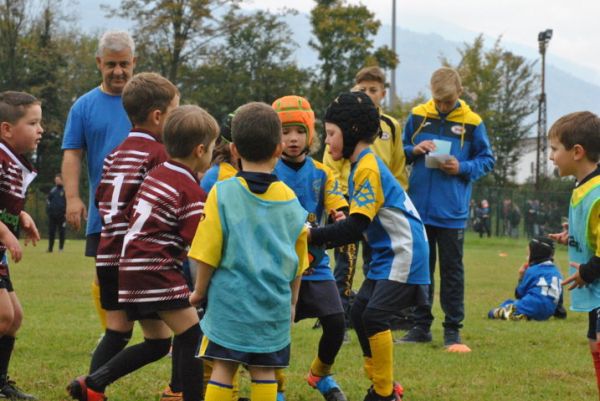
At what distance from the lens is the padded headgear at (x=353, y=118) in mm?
5234

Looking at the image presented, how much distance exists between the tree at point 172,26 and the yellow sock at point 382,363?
41.9 m

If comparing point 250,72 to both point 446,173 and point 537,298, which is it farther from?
point 446,173

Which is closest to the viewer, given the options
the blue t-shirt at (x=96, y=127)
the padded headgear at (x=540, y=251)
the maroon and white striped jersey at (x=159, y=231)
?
the maroon and white striped jersey at (x=159, y=231)

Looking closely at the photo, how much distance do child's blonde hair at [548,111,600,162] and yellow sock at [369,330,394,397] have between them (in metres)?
1.49

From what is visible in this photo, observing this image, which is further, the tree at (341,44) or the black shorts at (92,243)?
the tree at (341,44)

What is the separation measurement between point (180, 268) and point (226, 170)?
102cm

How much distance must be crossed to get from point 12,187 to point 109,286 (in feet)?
2.84

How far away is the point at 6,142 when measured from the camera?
5578mm

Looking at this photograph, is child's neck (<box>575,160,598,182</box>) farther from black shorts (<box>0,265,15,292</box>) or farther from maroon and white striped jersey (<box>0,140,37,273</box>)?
black shorts (<box>0,265,15,292</box>)

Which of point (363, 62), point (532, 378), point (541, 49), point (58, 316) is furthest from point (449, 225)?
point (363, 62)

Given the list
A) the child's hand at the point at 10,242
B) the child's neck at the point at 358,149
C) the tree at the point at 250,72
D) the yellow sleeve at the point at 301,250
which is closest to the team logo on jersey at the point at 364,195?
the child's neck at the point at 358,149

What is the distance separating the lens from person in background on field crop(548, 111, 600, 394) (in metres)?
4.72

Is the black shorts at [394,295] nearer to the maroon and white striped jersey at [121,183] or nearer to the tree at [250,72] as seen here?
the maroon and white striped jersey at [121,183]

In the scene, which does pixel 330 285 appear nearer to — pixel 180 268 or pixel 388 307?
pixel 388 307
